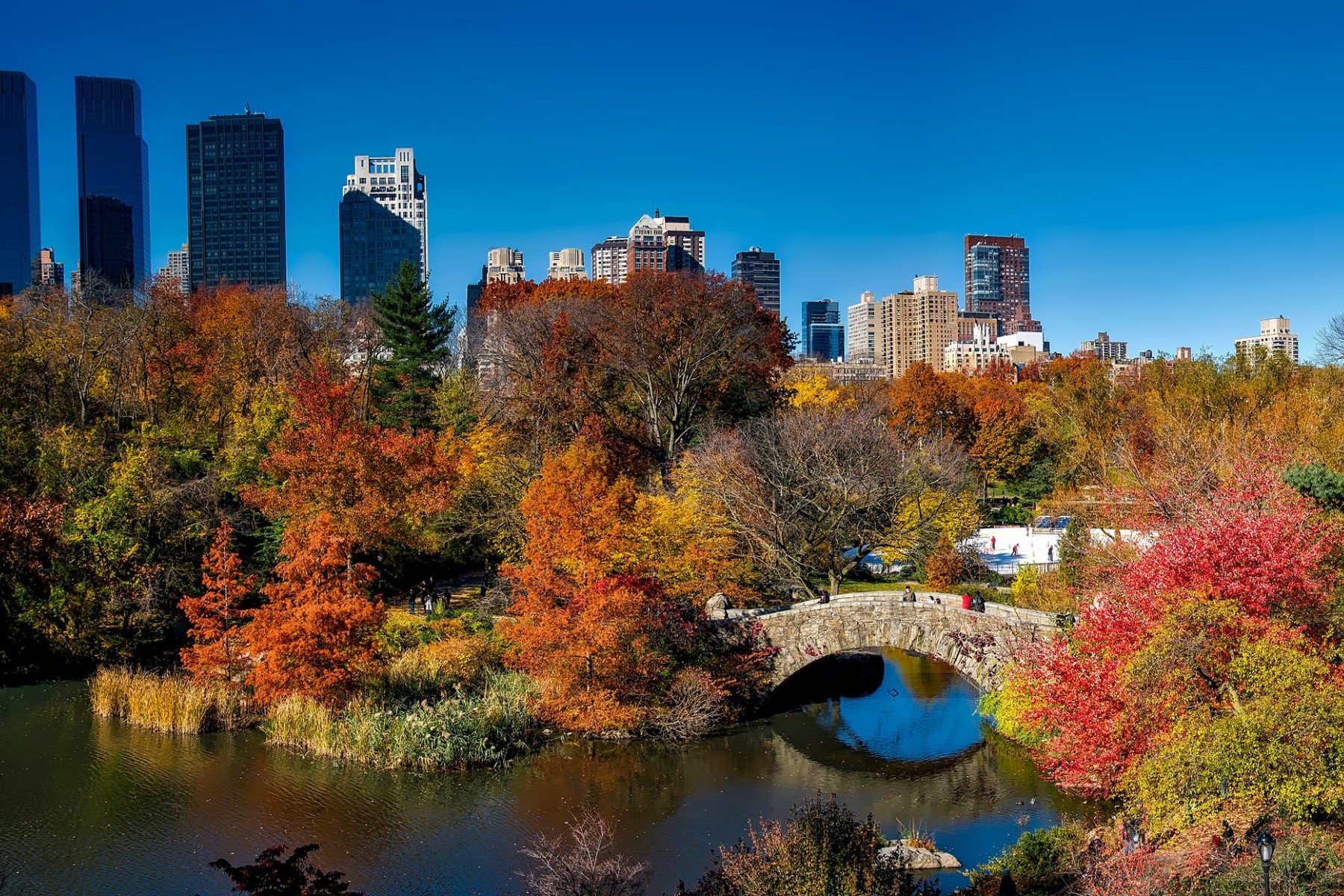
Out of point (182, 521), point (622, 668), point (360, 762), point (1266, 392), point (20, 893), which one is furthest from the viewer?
point (1266, 392)

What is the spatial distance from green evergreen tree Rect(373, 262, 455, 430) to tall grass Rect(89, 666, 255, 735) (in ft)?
58.7

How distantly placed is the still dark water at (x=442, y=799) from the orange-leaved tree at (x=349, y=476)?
8633 mm

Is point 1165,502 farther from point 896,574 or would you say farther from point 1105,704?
point 896,574

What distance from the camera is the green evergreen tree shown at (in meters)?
45.7

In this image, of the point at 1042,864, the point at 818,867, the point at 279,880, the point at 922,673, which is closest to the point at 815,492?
the point at 922,673

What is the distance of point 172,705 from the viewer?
2717cm

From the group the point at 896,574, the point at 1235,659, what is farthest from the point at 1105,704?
the point at 896,574

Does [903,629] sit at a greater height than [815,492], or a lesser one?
lesser

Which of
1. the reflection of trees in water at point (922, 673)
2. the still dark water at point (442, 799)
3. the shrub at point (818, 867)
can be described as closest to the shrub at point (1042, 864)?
the still dark water at point (442, 799)

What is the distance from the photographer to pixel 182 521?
3575cm

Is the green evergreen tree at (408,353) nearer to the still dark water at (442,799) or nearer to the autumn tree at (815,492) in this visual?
the autumn tree at (815,492)

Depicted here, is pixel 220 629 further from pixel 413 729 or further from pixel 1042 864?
pixel 1042 864

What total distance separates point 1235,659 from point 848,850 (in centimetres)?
709

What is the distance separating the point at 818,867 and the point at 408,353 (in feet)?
→ 122
